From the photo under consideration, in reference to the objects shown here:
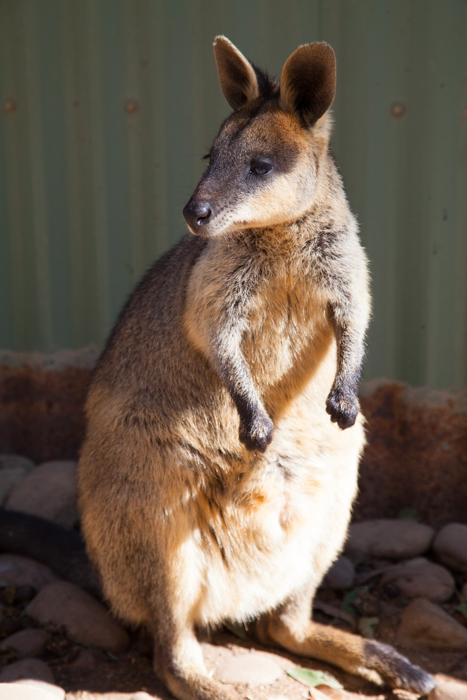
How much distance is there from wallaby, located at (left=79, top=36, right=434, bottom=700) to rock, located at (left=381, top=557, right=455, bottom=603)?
562mm

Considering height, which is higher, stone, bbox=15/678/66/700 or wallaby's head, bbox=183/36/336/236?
wallaby's head, bbox=183/36/336/236

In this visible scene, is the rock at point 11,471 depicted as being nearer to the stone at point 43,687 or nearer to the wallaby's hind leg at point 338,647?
the stone at point 43,687

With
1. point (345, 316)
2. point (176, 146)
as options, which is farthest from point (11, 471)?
point (345, 316)

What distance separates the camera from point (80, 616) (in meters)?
2.87

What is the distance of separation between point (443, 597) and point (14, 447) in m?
2.68

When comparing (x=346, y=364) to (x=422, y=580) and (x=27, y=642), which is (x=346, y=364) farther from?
(x=27, y=642)

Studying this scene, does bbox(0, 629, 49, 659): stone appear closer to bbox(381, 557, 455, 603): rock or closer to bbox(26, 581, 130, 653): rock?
bbox(26, 581, 130, 653): rock

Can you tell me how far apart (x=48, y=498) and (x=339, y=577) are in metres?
1.59

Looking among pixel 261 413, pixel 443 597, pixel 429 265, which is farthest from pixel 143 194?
pixel 443 597

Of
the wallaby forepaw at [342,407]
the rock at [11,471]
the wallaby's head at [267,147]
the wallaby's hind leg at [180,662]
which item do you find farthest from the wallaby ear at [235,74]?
the rock at [11,471]

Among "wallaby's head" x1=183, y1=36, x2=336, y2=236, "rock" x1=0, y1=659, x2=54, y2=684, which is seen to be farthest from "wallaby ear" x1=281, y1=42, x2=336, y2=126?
"rock" x1=0, y1=659, x2=54, y2=684

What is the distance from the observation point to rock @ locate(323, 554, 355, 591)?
331 cm

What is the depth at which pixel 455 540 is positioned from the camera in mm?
3391

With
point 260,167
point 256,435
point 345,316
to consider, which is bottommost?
point 256,435
